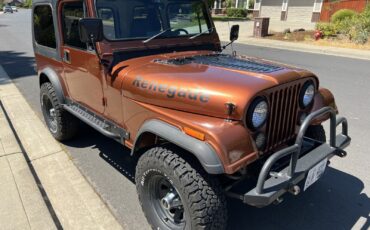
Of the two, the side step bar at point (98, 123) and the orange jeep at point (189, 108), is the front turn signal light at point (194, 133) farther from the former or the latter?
the side step bar at point (98, 123)

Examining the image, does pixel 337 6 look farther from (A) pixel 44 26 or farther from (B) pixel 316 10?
(A) pixel 44 26

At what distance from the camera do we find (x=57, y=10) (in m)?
3.76

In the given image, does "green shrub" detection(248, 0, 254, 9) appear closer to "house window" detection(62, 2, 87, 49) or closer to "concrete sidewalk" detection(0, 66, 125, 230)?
"concrete sidewalk" detection(0, 66, 125, 230)

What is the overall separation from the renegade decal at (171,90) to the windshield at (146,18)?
25.4 inches

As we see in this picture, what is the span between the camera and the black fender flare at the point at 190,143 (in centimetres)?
211

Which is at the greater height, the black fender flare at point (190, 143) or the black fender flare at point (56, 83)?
the black fender flare at point (190, 143)

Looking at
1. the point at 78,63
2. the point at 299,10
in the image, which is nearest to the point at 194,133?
the point at 78,63

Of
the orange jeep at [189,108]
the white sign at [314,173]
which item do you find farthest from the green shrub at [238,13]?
the white sign at [314,173]

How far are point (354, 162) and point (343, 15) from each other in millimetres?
17857

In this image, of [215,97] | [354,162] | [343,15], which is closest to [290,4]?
[343,15]

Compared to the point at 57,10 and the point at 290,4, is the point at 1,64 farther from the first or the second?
the point at 290,4

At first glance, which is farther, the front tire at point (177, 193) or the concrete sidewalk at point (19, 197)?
the concrete sidewalk at point (19, 197)

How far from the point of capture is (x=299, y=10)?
28.4 m

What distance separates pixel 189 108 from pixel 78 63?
1684 millimetres
